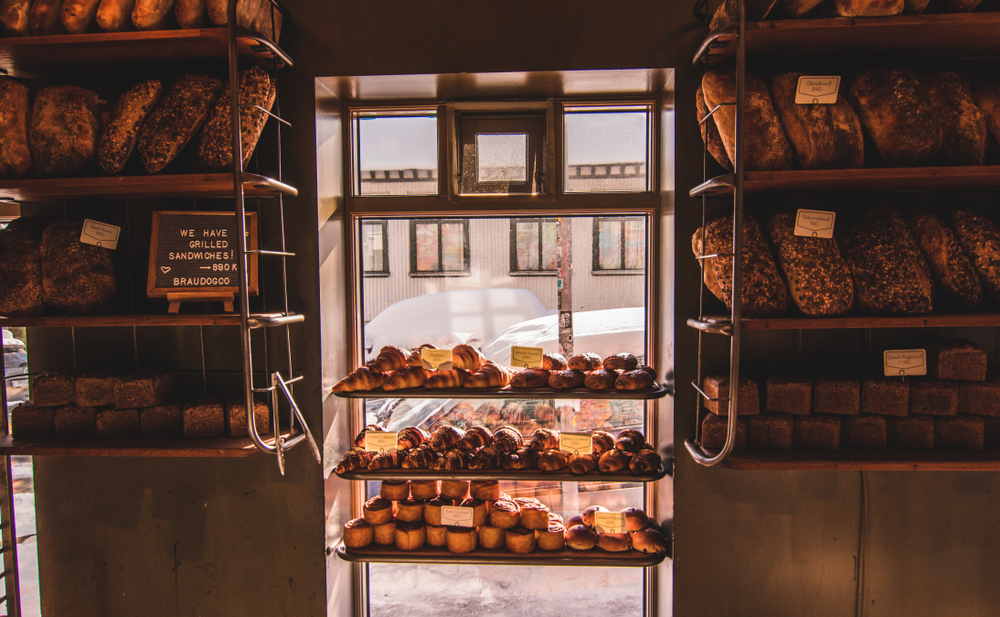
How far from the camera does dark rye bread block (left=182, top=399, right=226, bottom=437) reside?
1.83 m

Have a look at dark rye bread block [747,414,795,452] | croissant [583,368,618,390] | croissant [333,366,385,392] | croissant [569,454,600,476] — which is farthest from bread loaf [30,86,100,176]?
dark rye bread block [747,414,795,452]

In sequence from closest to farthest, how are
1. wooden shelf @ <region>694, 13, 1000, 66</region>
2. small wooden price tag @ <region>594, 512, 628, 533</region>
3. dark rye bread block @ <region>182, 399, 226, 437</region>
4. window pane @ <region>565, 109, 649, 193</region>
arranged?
wooden shelf @ <region>694, 13, 1000, 66</region>, dark rye bread block @ <region>182, 399, 226, 437</region>, small wooden price tag @ <region>594, 512, 628, 533</region>, window pane @ <region>565, 109, 649, 193</region>

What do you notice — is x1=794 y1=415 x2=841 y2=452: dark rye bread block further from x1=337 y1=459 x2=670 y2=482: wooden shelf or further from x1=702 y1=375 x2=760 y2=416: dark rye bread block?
x1=337 y1=459 x2=670 y2=482: wooden shelf

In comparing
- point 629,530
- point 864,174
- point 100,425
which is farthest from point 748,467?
point 100,425

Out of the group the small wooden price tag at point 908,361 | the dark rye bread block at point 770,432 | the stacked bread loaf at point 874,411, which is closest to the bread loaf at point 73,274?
the stacked bread loaf at point 874,411

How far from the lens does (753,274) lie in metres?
1.62

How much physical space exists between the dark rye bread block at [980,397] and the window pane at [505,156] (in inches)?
71.0

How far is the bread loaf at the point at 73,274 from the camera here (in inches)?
70.4

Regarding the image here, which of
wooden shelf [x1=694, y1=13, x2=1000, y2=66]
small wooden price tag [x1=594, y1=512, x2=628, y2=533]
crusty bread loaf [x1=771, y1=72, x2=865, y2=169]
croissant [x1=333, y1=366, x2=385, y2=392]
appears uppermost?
wooden shelf [x1=694, y1=13, x2=1000, y2=66]

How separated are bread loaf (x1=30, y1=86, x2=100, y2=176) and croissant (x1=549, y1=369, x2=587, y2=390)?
1878mm

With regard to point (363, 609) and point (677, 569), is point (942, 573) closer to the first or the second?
point (677, 569)

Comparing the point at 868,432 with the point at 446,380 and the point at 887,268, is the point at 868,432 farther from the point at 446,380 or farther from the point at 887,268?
the point at 446,380

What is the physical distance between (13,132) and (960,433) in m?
3.50

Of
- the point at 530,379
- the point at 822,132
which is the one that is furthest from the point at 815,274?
the point at 530,379
